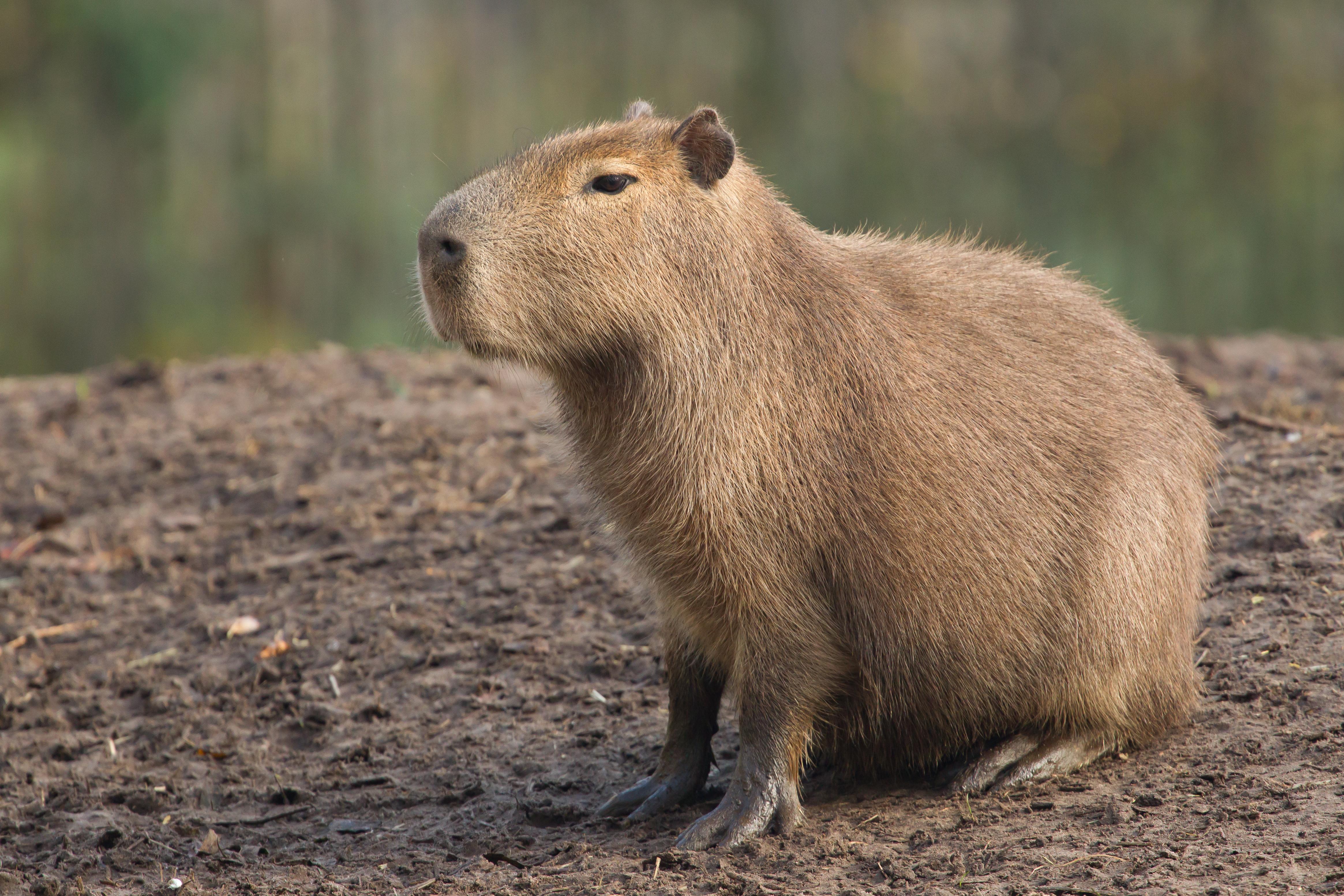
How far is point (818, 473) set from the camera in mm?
3412

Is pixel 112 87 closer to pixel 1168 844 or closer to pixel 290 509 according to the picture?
pixel 290 509

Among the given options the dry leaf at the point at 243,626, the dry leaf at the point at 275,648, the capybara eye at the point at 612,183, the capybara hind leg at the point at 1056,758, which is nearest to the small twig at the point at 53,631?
the dry leaf at the point at 243,626

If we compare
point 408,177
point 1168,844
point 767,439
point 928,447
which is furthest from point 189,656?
point 408,177

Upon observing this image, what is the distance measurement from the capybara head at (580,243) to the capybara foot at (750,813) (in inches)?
45.0

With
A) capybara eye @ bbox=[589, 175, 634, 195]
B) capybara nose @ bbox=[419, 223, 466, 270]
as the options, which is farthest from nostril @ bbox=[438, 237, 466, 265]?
capybara eye @ bbox=[589, 175, 634, 195]

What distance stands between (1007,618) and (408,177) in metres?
10.7

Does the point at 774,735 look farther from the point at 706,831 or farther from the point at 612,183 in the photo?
the point at 612,183

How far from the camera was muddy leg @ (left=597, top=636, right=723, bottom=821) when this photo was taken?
12.3 feet

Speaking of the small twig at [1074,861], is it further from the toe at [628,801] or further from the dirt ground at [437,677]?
the toe at [628,801]

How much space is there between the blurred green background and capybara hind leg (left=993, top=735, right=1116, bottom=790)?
900cm

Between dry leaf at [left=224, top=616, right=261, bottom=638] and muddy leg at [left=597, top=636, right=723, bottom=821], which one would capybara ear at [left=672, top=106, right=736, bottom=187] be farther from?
dry leaf at [left=224, top=616, right=261, bottom=638]

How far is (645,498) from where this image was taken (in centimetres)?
348

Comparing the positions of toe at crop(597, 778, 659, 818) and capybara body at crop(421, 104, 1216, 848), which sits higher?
capybara body at crop(421, 104, 1216, 848)

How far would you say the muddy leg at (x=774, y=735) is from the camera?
11.1 ft
